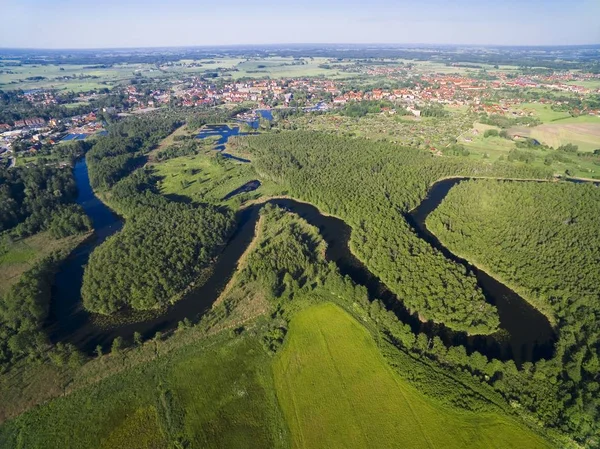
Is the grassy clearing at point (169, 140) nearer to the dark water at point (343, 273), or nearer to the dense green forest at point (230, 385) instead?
the dark water at point (343, 273)

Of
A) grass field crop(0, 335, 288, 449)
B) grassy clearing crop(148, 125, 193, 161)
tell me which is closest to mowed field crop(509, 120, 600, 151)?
grass field crop(0, 335, 288, 449)

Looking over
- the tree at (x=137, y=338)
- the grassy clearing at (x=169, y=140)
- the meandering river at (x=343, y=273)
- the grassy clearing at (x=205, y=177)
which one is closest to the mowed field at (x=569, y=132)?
the meandering river at (x=343, y=273)

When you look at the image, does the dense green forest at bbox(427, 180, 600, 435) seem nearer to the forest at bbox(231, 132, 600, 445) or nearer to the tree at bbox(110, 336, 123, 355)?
the forest at bbox(231, 132, 600, 445)

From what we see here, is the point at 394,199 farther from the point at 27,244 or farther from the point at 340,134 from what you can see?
the point at 27,244

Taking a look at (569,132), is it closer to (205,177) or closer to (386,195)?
(386,195)

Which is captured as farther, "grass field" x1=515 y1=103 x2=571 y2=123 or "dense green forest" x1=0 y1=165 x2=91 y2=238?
"grass field" x1=515 y1=103 x2=571 y2=123

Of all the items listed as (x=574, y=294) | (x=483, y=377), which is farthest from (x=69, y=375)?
(x=574, y=294)
